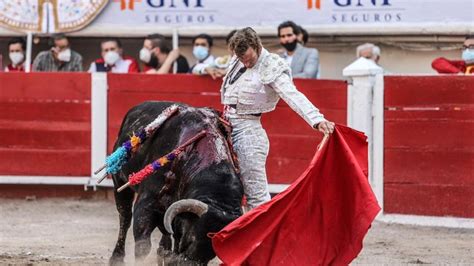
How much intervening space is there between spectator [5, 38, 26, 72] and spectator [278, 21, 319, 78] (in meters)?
2.50

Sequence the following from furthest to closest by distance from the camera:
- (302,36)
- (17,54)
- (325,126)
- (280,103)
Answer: (17,54) < (302,36) < (280,103) < (325,126)

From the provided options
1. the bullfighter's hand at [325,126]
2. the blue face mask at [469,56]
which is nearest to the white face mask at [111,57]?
the blue face mask at [469,56]

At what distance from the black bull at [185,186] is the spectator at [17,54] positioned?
4076 mm

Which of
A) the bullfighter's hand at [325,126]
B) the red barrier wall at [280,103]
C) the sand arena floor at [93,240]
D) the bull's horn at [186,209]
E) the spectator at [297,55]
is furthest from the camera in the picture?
the spectator at [297,55]

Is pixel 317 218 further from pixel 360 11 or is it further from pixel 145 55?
pixel 360 11

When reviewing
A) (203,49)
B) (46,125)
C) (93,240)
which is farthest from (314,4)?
(93,240)

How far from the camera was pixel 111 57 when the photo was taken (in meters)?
9.75

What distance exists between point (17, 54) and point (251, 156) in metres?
4.97

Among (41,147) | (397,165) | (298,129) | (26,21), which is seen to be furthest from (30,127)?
(397,165)

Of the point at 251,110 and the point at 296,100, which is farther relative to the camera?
the point at 251,110

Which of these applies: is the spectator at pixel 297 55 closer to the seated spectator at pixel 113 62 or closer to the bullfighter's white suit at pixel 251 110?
the seated spectator at pixel 113 62

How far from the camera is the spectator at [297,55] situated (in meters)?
8.88

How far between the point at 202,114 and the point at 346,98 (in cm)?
309

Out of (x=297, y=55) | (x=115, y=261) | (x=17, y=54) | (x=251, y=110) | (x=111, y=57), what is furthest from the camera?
(x=17, y=54)
